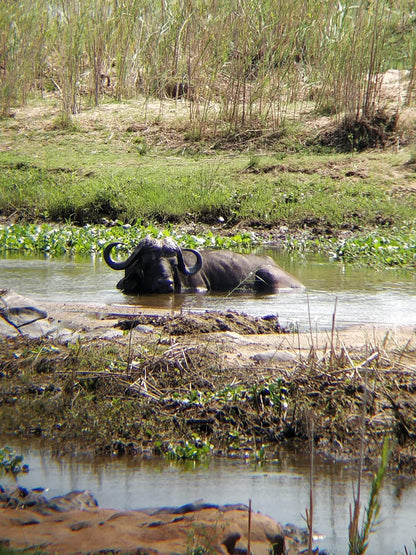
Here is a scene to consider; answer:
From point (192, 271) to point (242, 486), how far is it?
6.15 metres

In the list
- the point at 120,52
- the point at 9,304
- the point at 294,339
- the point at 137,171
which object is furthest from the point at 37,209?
the point at 294,339

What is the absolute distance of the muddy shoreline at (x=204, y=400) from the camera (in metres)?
4.25

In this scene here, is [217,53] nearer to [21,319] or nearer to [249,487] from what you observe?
[21,319]

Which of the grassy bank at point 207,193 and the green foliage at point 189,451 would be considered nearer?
the green foliage at point 189,451

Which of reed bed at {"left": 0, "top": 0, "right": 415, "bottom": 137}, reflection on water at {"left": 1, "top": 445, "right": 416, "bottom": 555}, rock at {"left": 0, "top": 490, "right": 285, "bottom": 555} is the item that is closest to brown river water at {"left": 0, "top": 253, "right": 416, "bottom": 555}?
reflection on water at {"left": 1, "top": 445, "right": 416, "bottom": 555}

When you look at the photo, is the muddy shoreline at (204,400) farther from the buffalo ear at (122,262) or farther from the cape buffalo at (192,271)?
the buffalo ear at (122,262)

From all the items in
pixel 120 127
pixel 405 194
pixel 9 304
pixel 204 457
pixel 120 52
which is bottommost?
pixel 204 457

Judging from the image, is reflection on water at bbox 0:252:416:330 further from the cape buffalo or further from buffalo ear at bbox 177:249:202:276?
buffalo ear at bbox 177:249:202:276

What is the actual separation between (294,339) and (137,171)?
10092 millimetres

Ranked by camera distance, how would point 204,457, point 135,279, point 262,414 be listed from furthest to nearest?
point 135,279, point 262,414, point 204,457

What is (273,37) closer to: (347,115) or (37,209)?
(347,115)

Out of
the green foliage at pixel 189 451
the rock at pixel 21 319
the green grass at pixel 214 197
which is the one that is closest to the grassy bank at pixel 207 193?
the green grass at pixel 214 197

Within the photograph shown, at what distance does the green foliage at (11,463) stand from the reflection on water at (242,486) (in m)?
0.05

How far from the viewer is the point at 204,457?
413 centimetres
